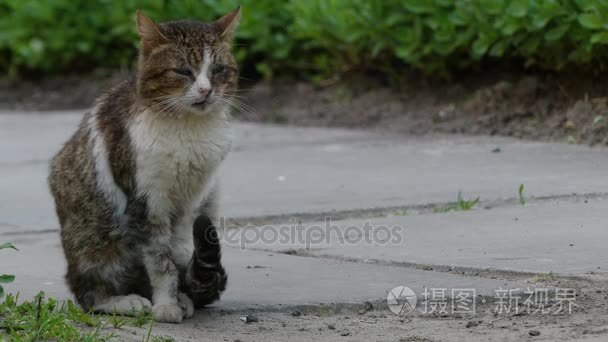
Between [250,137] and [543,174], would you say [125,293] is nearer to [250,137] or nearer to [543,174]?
[543,174]

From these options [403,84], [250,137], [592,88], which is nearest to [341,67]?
[403,84]

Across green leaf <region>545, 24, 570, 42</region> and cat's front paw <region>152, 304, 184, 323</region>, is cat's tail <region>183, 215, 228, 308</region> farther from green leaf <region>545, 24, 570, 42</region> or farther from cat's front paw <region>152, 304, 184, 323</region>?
green leaf <region>545, 24, 570, 42</region>

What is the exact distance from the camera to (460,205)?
523 cm

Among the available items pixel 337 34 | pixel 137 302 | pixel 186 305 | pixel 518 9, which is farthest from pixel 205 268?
pixel 337 34

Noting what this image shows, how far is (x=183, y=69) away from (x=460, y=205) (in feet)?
5.65

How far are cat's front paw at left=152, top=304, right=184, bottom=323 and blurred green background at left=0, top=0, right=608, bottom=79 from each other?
10.2ft

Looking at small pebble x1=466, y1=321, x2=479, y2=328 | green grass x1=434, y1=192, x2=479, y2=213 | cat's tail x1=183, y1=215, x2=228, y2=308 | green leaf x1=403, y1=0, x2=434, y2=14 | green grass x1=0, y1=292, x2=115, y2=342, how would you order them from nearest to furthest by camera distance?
1. green grass x1=0, y1=292, x2=115, y2=342
2. small pebble x1=466, y1=321, x2=479, y2=328
3. cat's tail x1=183, y1=215, x2=228, y2=308
4. green grass x1=434, y1=192, x2=479, y2=213
5. green leaf x1=403, y1=0, x2=434, y2=14

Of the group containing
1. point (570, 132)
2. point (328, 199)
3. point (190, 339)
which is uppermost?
point (570, 132)

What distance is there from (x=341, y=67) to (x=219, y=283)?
13.9ft

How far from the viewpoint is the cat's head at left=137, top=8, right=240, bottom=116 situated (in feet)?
13.4

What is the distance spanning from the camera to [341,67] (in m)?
8.10

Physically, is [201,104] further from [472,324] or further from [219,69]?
[472,324]

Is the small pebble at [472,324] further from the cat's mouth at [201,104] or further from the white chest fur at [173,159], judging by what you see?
the cat's mouth at [201,104]

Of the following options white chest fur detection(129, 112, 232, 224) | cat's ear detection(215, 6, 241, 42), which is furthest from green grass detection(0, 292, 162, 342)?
cat's ear detection(215, 6, 241, 42)
